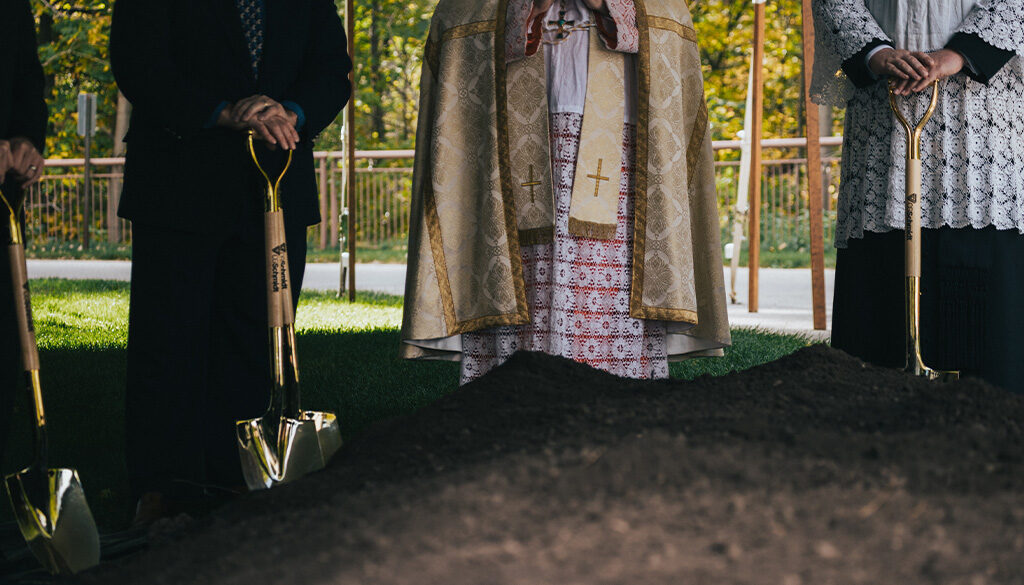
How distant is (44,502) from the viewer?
2184 mm

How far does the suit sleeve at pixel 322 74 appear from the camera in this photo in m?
2.88

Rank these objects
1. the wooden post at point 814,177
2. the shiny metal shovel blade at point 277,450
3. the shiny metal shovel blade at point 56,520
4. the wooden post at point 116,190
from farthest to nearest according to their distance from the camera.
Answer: the wooden post at point 116,190, the wooden post at point 814,177, the shiny metal shovel blade at point 277,450, the shiny metal shovel blade at point 56,520

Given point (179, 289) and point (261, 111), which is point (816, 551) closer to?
point (261, 111)

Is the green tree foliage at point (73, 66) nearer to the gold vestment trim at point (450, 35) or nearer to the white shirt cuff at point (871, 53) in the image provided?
the gold vestment trim at point (450, 35)

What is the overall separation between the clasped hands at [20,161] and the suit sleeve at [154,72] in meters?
0.29

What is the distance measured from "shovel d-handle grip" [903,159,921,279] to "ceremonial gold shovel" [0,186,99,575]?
212cm

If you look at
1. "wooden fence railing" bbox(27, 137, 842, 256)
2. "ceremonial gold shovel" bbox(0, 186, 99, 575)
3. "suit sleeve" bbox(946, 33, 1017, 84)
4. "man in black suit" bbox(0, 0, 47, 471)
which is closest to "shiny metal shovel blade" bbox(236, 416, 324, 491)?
"ceremonial gold shovel" bbox(0, 186, 99, 575)

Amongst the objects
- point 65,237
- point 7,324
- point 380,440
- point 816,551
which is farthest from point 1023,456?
point 65,237

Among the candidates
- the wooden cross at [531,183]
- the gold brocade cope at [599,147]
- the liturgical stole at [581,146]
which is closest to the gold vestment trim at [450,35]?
the liturgical stole at [581,146]

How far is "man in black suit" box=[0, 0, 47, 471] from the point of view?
252 centimetres

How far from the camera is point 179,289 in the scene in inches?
110

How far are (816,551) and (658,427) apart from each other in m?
0.50

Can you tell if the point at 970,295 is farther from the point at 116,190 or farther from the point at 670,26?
the point at 116,190

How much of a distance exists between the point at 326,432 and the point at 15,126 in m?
1.11
